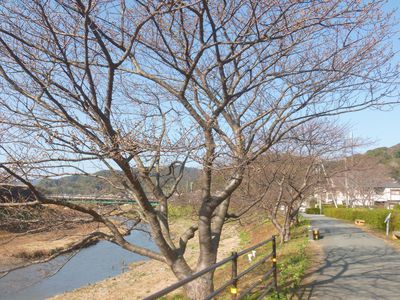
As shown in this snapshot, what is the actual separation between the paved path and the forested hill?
10.8 feet

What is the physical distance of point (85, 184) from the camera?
7273 millimetres

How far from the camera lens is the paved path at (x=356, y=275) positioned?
7.22m

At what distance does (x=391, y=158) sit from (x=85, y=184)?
301ft

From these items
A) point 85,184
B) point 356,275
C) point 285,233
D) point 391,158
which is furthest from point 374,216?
point 391,158

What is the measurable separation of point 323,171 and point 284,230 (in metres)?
3.46

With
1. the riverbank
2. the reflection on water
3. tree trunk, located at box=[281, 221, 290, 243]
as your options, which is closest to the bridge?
the reflection on water

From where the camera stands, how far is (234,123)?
8273 mm

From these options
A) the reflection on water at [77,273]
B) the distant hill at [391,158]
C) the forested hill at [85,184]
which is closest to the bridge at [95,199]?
the forested hill at [85,184]

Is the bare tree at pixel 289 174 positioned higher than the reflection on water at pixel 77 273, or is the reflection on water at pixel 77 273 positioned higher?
the bare tree at pixel 289 174

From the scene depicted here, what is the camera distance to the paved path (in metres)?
7.22

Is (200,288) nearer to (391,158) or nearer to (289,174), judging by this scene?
(289,174)

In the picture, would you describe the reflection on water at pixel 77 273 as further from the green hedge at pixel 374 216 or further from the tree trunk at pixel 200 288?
the green hedge at pixel 374 216

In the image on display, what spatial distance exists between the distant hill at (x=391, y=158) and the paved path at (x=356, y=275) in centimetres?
6978

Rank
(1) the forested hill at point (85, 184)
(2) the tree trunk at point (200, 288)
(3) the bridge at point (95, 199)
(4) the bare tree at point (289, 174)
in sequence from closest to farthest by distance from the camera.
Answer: (1) the forested hill at point (85, 184)
(3) the bridge at point (95, 199)
(2) the tree trunk at point (200, 288)
(4) the bare tree at point (289, 174)
